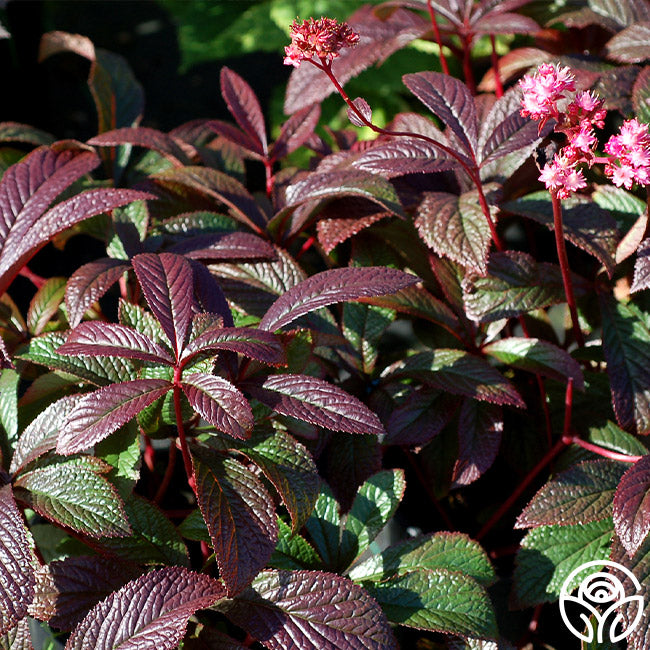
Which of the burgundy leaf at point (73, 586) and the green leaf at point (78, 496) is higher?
the green leaf at point (78, 496)

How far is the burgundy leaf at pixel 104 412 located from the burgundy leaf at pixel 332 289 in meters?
0.15

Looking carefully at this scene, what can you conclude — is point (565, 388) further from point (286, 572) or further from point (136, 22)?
point (136, 22)

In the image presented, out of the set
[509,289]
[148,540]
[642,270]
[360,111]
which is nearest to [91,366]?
[148,540]

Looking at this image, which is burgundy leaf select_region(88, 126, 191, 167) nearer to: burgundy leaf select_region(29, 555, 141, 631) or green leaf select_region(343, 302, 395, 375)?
green leaf select_region(343, 302, 395, 375)

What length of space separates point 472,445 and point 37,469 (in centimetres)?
52

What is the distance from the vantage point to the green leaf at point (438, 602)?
30.7 inches

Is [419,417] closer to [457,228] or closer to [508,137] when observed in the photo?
[457,228]

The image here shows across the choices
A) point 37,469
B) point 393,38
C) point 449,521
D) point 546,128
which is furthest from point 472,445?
point 393,38

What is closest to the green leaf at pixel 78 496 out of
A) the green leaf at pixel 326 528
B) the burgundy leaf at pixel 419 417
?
the green leaf at pixel 326 528

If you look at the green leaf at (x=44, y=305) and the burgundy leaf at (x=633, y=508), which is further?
the green leaf at (x=44, y=305)

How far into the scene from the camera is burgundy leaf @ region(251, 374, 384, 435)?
0.75 metres

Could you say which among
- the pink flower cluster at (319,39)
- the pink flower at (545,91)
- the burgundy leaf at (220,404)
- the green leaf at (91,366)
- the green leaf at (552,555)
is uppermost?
the pink flower cluster at (319,39)

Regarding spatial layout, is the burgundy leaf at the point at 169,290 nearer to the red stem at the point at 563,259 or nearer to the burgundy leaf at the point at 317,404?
the burgundy leaf at the point at 317,404

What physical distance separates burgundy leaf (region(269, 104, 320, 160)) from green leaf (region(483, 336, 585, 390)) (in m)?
0.45
